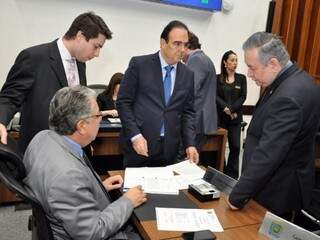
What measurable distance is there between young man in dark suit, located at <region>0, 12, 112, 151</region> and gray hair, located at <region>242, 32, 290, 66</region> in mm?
894

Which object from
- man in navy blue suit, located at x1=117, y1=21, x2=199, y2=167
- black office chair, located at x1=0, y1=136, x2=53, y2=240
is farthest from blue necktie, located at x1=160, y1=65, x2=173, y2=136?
black office chair, located at x1=0, y1=136, x2=53, y2=240

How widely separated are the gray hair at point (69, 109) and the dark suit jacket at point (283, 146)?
2.41ft

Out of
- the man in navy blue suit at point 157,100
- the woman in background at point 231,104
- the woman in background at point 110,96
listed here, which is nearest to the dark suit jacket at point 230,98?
the woman in background at point 231,104

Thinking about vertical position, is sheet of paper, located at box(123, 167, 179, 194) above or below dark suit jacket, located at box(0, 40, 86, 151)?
below

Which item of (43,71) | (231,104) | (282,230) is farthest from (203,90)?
(282,230)

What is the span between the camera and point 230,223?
1381 mm

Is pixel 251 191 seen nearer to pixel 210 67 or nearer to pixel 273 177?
pixel 273 177

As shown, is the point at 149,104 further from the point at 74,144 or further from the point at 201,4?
the point at 201,4

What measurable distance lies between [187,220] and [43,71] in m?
1.14

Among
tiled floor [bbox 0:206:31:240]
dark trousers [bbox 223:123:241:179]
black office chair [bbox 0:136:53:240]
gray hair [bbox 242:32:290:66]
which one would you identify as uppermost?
gray hair [bbox 242:32:290:66]

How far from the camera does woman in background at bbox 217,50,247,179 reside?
13.4 ft

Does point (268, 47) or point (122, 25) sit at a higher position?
point (122, 25)

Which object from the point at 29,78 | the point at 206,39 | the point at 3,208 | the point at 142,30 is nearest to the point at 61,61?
the point at 29,78

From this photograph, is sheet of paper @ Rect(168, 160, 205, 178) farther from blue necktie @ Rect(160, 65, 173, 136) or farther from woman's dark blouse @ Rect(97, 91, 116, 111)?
woman's dark blouse @ Rect(97, 91, 116, 111)
